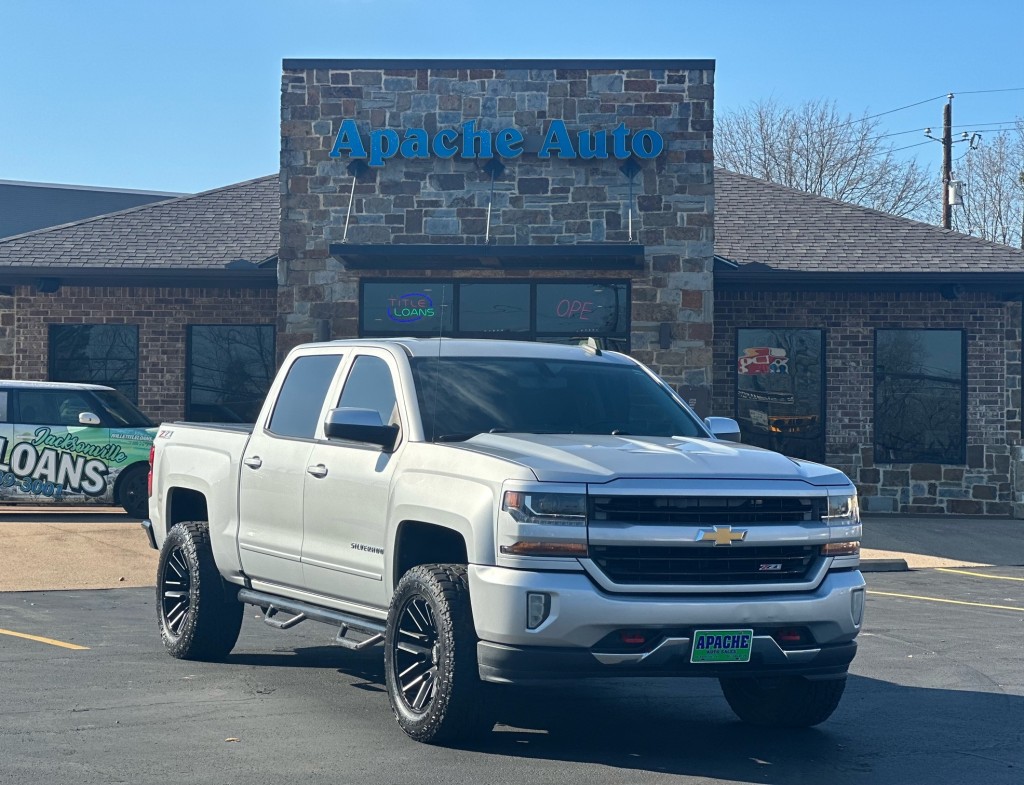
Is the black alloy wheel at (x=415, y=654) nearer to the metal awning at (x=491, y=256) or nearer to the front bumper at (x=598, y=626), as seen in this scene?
the front bumper at (x=598, y=626)

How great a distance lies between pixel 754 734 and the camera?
738cm

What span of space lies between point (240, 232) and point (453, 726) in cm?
1858

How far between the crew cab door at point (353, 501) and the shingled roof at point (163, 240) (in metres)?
14.3

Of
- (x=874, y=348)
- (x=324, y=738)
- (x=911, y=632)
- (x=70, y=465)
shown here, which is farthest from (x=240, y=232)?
(x=324, y=738)

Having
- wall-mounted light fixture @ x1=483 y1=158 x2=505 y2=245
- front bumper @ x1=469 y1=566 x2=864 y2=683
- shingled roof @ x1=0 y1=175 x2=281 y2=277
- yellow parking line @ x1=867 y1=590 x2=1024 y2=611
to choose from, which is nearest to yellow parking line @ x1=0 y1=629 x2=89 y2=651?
front bumper @ x1=469 y1=566 x2=864 y2=683

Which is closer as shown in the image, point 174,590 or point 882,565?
point 174,590

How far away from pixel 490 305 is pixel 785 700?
13.3 m

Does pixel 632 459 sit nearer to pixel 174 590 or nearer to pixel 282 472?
pixel 282 472

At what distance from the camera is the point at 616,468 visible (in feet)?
21.3

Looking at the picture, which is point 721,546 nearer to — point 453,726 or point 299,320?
point 453,726

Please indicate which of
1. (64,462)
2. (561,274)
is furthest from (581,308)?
(64,462)

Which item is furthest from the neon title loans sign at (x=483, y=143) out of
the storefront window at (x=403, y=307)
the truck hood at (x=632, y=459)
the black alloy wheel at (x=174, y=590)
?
the truck hood at (x=632, y=459)

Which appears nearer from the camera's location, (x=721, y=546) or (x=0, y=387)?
(x=721, y=546)

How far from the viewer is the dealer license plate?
6398 millimetres
